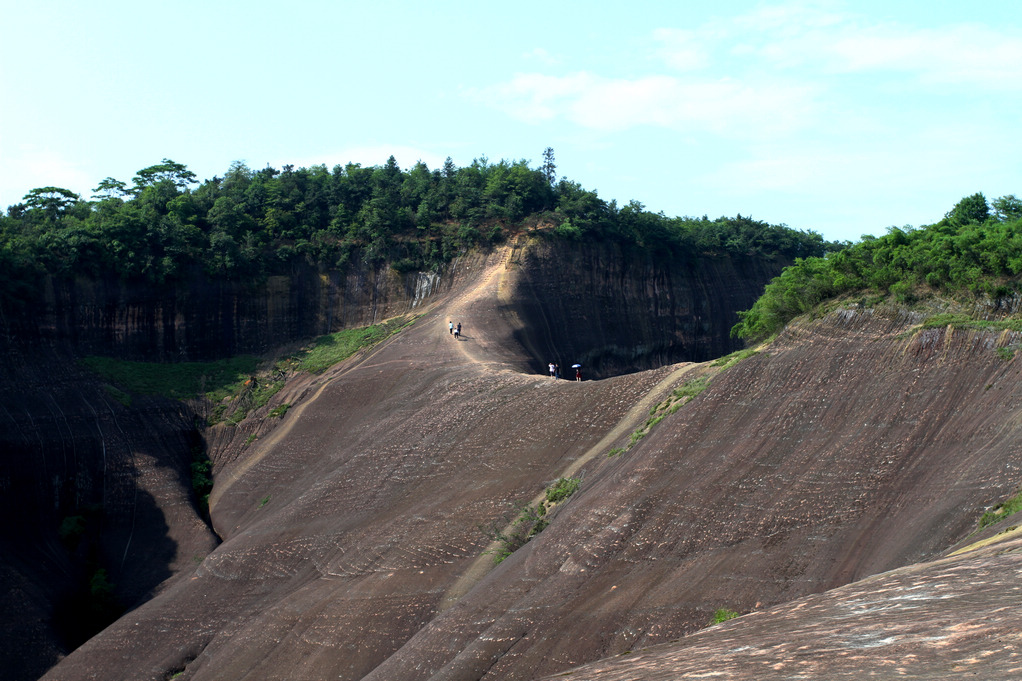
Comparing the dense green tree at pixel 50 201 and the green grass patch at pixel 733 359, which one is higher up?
the dense green tree at pixel 50 201

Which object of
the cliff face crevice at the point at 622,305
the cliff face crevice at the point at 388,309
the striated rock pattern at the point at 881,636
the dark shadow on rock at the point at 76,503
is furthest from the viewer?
the cliff face crevice at the point at 622,305

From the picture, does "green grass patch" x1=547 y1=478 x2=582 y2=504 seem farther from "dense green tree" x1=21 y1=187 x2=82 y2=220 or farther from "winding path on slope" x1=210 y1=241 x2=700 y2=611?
"dense green tree" x1=21 y1=187 x2=82 y2=220

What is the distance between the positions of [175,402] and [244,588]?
18.8 meters

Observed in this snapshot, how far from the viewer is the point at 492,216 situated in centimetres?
5581

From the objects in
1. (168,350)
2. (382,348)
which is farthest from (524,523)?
(168,350)

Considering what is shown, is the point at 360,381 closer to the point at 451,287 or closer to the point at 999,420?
the point at 451,287

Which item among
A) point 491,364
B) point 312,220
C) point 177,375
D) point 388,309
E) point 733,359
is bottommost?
point 733,359

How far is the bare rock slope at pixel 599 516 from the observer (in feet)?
58.6

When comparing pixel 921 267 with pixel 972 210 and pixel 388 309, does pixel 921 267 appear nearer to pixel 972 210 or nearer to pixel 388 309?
pixel 972 210

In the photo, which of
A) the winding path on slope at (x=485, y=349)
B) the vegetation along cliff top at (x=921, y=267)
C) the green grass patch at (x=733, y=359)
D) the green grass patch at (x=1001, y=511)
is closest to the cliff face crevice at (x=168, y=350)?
the winding path on slope at (x=485, y=349)

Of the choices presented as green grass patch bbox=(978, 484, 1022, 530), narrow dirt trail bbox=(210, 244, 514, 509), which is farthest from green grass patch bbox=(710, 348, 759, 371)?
narrow dirt trail bbox=(210, 244, 514, 509)

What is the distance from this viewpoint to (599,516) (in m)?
22.1

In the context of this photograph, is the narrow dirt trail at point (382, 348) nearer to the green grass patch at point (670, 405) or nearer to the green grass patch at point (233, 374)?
the green grass patch at point (233, 374)

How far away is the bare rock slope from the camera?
58.6 feet
